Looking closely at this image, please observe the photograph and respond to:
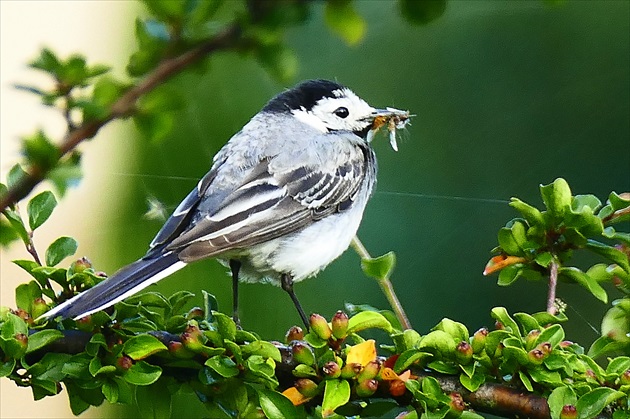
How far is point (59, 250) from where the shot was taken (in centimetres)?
158

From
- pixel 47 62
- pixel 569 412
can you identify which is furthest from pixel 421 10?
pixel 569 412

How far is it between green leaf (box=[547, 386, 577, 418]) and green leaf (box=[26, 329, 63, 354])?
2.32ft

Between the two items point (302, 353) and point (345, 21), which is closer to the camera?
point (345, 21)

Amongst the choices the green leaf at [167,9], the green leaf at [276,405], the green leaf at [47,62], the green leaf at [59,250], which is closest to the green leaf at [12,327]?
the green leaf at [59,250]

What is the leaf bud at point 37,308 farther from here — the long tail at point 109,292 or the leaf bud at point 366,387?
the leaf bud at point 366,387

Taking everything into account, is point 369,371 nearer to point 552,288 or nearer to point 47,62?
point 552,288

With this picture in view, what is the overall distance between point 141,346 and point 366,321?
34cm

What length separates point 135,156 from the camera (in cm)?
350

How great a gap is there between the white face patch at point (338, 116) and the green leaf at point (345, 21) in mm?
2543

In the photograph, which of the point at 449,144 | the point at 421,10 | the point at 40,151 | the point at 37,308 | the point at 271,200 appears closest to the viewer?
the point at 421,10

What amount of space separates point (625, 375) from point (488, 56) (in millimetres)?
3616

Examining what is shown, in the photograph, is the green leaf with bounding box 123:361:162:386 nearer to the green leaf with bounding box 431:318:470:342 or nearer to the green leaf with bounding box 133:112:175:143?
the green leaf with bounding box 431:318:470:342

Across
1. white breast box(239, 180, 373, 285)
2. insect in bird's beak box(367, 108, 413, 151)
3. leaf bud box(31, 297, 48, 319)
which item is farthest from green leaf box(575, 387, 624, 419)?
insect in bird's beak box(367, 108, 413, 151)

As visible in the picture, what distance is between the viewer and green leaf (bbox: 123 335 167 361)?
135cm
